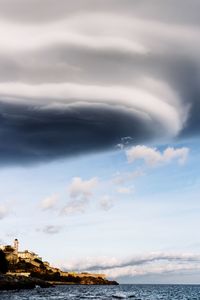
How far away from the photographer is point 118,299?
317ft

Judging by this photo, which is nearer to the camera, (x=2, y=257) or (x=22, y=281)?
(x=22, y=281)

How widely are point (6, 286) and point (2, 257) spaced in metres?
60.9

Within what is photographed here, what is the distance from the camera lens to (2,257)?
190 metres

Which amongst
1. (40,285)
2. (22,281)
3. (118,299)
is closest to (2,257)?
(40,285)

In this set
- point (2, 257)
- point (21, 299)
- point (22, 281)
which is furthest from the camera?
point (2, 257)

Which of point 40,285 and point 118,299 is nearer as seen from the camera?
point 118,299

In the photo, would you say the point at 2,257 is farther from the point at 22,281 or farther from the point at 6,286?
the point at 6,286

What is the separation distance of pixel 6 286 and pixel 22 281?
20.5 metres

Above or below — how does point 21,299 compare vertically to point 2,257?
below

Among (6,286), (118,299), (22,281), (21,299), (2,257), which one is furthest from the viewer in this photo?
(2,257)

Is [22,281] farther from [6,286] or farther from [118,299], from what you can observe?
[118,299]

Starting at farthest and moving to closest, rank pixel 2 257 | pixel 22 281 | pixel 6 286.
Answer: pixel 2 257 → pixel 22 281 → pixel 6 286

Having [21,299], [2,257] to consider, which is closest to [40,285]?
[2,257]

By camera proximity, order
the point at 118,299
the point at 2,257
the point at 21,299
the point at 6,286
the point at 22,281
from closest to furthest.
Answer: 1. the point at 21,299
2. the point at 118,299
3. the point at 6,286
4. the point at 22,281
5. the point at 2,257
